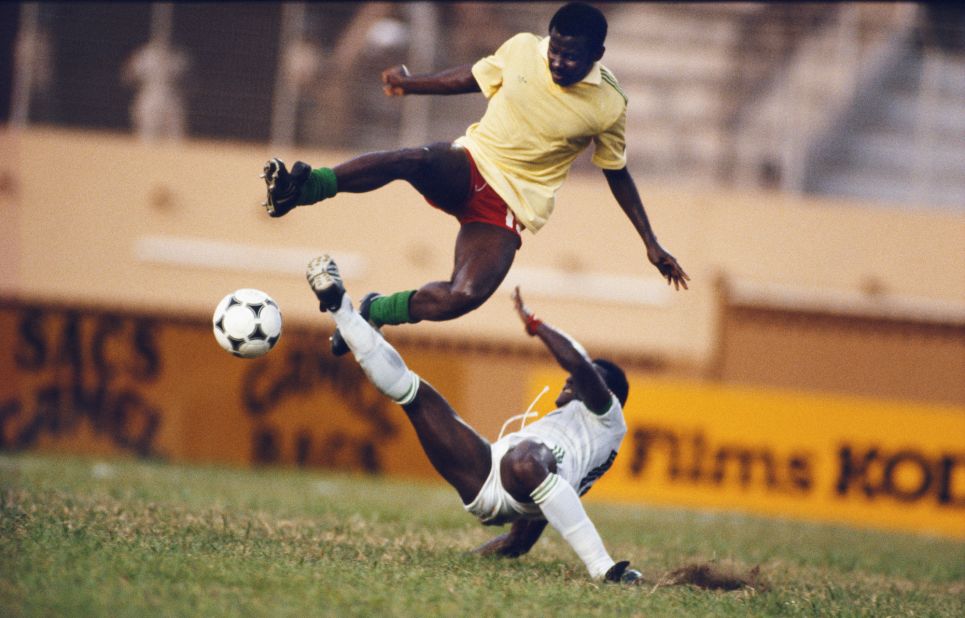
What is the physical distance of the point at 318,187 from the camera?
654cm

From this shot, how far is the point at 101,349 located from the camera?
16016mm

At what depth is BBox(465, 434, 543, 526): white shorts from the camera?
263 inches

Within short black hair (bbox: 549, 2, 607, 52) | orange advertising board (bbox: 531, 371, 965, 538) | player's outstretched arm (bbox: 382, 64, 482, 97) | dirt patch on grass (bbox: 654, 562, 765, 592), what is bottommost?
orange advertising board (bbox: 531, 371, 965, 538)

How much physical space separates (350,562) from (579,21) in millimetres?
2975

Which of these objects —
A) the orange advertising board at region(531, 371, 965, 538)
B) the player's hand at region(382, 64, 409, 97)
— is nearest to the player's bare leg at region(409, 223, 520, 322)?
the player's hand at region(382, 64, 409, 97)

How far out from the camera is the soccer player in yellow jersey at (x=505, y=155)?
22.5ft

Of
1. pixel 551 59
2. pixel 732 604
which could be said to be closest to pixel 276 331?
pixel 551 59

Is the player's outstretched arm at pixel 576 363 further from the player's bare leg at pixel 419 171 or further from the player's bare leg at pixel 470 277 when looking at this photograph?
the player's bare leg at pixel 419 171

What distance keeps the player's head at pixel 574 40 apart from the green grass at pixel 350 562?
2.62 m

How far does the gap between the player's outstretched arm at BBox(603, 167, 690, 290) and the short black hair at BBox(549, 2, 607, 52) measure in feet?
2.95

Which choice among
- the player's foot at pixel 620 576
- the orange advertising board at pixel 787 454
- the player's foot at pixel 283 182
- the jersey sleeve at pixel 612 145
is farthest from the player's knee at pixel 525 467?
the orange advertising board at pixel 787 454

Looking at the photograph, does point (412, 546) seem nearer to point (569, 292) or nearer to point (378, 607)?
point (378, 607)

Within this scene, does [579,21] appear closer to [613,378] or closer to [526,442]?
[613,378]

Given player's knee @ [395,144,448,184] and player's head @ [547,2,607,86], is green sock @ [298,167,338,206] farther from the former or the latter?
player's head @ [547,2,607,86]
